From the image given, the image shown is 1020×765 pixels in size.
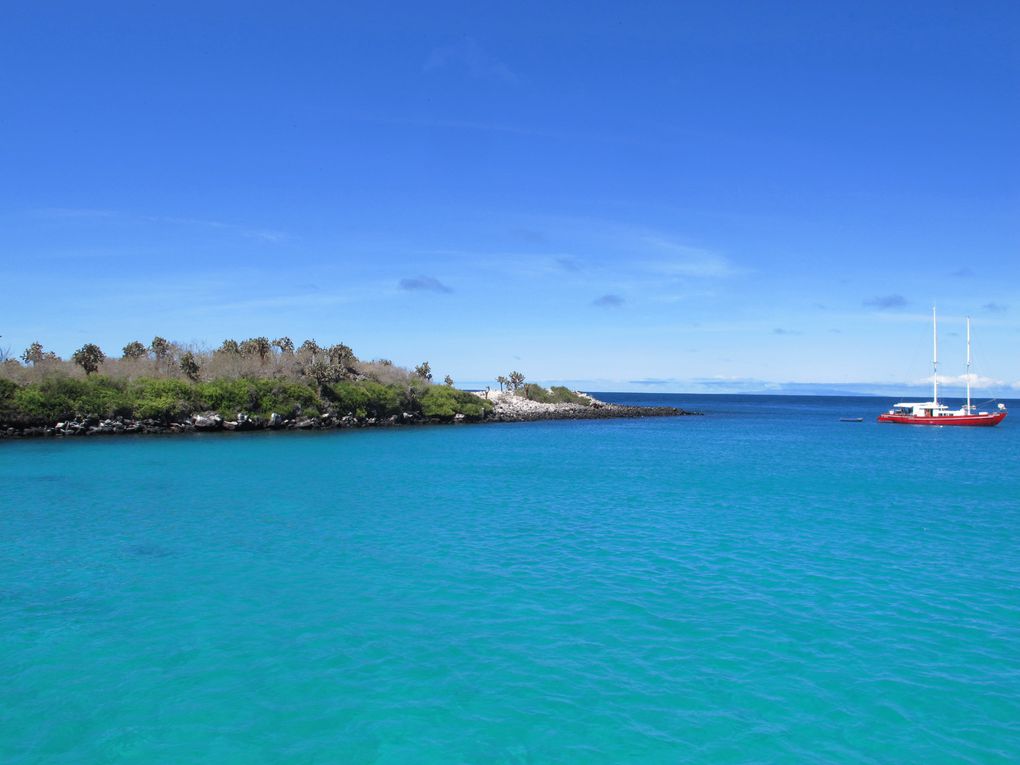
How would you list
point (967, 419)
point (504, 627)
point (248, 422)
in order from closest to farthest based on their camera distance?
point (504, 627) < point (248, 422) < point (967, 419)

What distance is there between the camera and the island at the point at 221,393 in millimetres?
57906

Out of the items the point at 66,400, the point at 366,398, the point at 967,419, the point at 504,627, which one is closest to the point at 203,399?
the point at 66,400

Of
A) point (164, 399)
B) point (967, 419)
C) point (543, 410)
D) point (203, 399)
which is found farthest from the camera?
point (543, 410)

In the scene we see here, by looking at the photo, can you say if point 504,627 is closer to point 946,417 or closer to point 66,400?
point 66,400

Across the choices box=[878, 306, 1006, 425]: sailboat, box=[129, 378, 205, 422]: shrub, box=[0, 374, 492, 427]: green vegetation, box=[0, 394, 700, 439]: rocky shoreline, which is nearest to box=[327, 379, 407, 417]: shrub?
box=[0, 374, 492, 427]: green vegetation

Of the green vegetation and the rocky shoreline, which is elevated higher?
the green vegetation

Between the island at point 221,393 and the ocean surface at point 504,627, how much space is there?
1264 inches

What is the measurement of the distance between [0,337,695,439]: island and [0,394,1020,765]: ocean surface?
3211 centimetres

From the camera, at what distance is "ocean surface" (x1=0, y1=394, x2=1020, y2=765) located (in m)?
9.79

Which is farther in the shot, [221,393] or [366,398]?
[366,398]

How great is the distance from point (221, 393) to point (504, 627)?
6007 cm

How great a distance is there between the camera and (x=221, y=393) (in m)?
66.6

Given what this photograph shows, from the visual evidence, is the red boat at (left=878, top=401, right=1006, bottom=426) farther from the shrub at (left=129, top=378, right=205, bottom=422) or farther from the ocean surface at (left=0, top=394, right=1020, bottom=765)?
the shrub at (left=129, top=378, right=205, bottom=422)

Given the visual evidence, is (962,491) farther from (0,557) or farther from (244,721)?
(0,557)
